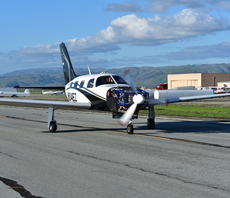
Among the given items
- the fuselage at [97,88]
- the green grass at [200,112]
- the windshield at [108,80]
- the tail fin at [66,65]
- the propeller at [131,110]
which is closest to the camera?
the propeller at [131,110]

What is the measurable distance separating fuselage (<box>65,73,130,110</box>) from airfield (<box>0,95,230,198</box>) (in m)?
2.21

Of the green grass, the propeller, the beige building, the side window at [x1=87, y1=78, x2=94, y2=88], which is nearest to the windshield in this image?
the side window at [x1=87, y1=78, x2=94, y2=88]

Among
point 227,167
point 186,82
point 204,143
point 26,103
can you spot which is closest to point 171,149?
point 204,143

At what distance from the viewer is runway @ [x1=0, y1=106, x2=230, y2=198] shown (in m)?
7.05

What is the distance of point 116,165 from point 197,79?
130 metres

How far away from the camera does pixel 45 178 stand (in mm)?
8000

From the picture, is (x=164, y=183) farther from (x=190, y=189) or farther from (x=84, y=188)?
(x=84, y=188)

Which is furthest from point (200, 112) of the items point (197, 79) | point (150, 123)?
point (197, 79)

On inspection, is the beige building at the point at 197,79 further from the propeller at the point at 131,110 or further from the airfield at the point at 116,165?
the airfield at the point at 116,165

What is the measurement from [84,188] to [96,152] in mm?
4278

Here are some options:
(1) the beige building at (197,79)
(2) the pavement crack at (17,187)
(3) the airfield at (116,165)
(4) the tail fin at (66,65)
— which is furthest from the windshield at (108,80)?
(1) the beige building at (197,79)

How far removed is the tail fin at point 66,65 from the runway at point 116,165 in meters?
9.09

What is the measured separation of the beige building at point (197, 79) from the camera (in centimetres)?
13375

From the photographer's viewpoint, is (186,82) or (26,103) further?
(186,82)
